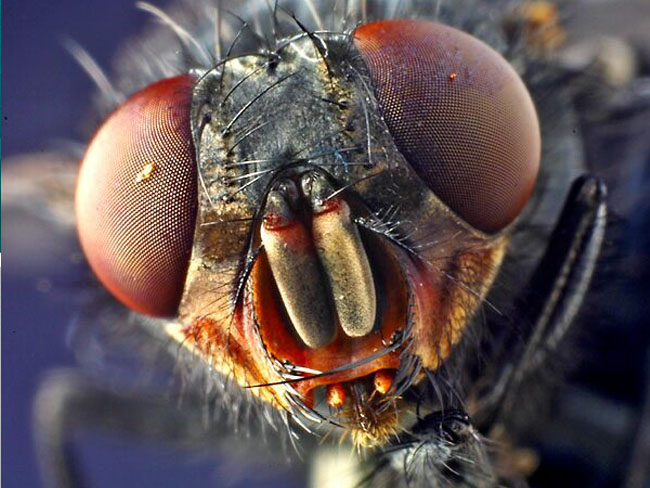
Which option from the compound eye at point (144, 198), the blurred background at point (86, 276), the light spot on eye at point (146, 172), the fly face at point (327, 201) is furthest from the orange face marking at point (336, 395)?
the blurred background at point (86, 276)

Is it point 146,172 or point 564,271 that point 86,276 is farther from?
point 564,271

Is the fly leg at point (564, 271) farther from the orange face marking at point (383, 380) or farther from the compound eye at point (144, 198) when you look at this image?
the compound eye at point (144, 198)

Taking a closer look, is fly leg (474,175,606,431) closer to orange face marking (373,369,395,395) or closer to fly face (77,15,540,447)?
fly face (77,15,540,447)

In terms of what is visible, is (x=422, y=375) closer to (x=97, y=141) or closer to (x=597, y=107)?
(x=97, y=141)

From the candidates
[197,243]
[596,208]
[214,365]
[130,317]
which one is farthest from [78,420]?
[596,208]

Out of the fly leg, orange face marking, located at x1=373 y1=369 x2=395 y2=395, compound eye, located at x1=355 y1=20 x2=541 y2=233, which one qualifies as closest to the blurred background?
the fly leg

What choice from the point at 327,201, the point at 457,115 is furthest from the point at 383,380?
the point at 457,115
